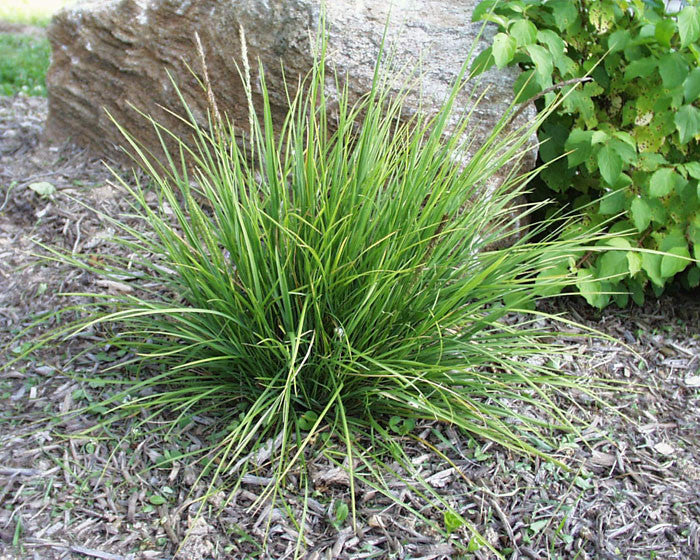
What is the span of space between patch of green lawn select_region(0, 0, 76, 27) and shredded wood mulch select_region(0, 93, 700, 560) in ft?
19.3

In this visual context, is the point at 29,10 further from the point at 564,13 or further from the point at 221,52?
the point at 564,13

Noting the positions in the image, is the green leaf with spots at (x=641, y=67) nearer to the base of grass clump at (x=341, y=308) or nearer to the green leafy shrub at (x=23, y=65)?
the base of grass clump at (x=341, y=308)

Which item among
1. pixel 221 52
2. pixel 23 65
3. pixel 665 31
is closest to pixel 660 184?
pixel 665 31

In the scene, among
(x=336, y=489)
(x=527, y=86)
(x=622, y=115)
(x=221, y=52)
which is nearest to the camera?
(x=336, y=489)

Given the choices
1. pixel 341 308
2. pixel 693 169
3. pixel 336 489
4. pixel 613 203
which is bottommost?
pixel 336 489

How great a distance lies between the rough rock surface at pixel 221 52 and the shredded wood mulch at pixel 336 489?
1228 mm

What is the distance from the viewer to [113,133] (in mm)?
3625

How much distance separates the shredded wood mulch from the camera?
195 cm

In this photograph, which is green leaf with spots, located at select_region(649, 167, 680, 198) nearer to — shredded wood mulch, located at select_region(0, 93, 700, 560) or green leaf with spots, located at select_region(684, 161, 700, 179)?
green leaf with spots, located at select_region(684, 161, 700, 179)

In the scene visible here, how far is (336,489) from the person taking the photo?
2111mm

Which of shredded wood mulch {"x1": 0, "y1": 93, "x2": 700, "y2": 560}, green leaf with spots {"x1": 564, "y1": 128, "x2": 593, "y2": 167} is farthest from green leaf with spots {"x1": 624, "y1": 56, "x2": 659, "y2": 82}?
shredded wood mulch {"x1": 0, "y1": 93, "x2": 700, "y2": 560}

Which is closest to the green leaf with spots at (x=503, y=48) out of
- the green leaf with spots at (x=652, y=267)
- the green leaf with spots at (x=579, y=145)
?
the green leaf with spots at (x=579, y=145)

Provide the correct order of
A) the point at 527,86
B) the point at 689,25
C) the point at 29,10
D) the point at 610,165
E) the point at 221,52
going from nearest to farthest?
the point at 689,25 < the point at 610,165 < the point at 527,86 < the point at 221,52 < the point at 29,10

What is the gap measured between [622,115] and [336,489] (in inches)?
79.9
